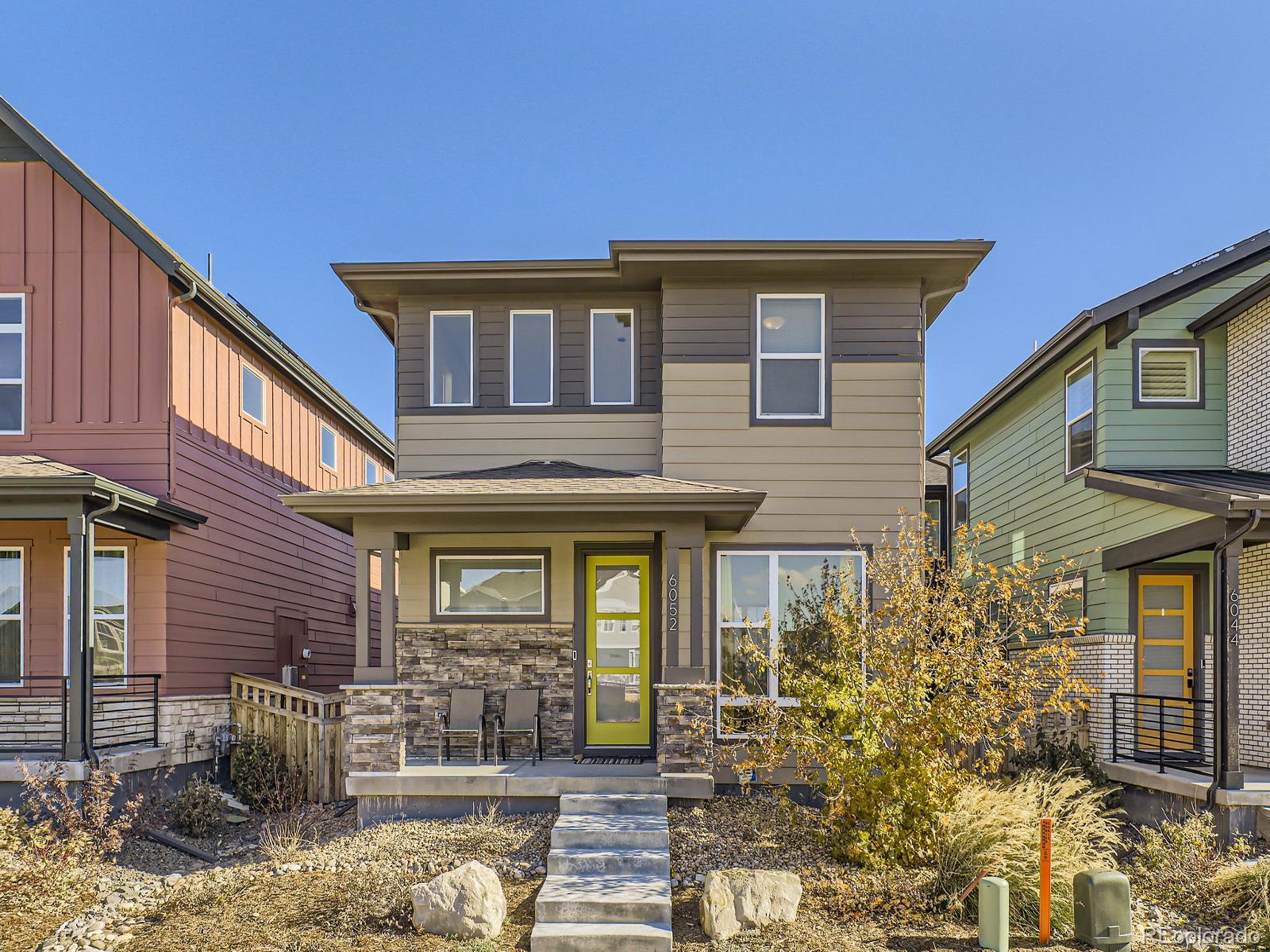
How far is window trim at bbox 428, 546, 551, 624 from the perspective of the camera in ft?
34.9

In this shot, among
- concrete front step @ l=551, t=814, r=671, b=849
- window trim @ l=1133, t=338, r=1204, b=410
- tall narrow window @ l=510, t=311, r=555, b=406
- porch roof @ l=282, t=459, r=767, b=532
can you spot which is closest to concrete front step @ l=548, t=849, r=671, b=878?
concrete front step @ l=551, t=814, r=671, b=849

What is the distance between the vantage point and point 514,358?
1107 cm

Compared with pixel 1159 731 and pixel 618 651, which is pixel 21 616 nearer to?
pixel 618 651

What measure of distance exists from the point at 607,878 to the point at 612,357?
5837 millimetres

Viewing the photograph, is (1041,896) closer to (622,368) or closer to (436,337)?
(622,368)

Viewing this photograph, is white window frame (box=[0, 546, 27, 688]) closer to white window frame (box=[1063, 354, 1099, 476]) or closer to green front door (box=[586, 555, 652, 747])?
green front door (box=[586, 555, 652, 747])

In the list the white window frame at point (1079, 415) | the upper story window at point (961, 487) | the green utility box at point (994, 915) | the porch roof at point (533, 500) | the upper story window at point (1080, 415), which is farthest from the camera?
the upper story window at point (961, 487)

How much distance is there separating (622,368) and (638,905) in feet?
19.9

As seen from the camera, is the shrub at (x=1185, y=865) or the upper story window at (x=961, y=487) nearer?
the shrub at (x=1185, y=865)

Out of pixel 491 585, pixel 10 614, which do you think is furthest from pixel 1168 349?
pixel 10 614

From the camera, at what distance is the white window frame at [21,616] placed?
35.4ft

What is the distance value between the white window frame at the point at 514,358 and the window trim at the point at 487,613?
5.56 ft

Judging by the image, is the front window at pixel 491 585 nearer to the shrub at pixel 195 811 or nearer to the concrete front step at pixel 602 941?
the shrub at pixel 195 811

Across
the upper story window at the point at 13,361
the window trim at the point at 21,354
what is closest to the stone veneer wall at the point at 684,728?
the window trim at the point at 21,354
